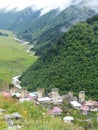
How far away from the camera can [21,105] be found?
1794 cm

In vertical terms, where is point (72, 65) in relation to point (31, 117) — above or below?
above

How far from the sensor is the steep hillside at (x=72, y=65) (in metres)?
120

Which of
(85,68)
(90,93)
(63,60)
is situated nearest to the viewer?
(90,93)

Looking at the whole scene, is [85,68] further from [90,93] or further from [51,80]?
[90,93]

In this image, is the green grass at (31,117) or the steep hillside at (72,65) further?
the steep hillside at (72,65)

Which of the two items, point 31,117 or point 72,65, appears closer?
point 31,117

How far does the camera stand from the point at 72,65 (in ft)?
Answer: 442

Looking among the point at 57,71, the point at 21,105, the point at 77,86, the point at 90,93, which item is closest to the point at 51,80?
A: the point at 57,71

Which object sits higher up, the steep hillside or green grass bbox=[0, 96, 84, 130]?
the steep hillside

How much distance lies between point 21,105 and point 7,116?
2.78 meters

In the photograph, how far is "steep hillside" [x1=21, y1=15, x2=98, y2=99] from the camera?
120 m

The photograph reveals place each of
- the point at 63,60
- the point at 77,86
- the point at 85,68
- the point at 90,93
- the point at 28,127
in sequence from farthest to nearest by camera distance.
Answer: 1. the point at 63,60
2. the point at 85,68
3. the point at 77,86
4. the point at 90,93
5. the point at 28,127

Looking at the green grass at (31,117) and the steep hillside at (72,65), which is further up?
the steep hillside at (72,65)

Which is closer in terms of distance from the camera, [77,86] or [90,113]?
[90,113]
